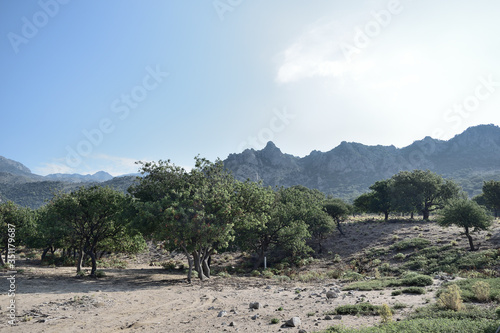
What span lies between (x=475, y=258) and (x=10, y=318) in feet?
121

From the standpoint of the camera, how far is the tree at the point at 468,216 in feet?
96.3

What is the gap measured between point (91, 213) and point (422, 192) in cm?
6853

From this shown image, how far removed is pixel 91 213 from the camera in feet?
86.8

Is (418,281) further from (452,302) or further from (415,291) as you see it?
(452,302)

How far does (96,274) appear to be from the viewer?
26812mm

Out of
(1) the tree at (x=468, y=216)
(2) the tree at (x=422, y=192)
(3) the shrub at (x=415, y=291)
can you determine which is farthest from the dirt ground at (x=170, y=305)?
(2) the tree at (x=422, y=192)

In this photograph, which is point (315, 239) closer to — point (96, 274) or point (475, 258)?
point (475, 258)

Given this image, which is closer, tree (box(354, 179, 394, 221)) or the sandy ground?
the sandy ground

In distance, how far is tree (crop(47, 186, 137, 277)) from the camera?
86.8ft

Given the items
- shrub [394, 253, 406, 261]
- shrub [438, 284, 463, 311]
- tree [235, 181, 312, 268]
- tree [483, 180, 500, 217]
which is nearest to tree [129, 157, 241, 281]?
tree [235, 181, 312, 268]

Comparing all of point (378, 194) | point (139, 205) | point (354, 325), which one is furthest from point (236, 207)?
point (378, 194)

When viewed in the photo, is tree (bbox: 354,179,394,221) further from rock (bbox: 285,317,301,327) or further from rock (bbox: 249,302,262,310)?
rock (bbox: 285,317,301,327)

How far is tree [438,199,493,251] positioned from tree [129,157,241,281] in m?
26.5

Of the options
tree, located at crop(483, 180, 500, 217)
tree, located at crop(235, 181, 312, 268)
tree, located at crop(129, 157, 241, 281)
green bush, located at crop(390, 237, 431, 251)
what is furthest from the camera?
tree, located at crop(483, 180, 500, 217)
